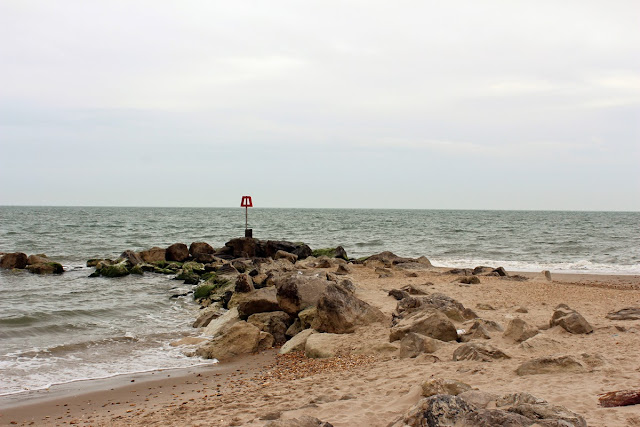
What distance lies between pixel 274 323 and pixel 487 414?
690 cm

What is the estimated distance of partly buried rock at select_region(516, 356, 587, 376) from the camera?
5.77 metres

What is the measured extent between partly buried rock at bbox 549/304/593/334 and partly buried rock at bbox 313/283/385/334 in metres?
2.98

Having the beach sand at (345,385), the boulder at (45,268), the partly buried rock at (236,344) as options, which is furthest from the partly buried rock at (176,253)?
the beach sand at (345,385)

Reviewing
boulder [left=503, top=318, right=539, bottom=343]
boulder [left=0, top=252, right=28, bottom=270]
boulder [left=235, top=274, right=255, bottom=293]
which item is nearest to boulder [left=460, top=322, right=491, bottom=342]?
boulder [left=503, top=318, right=539, bottom=343]

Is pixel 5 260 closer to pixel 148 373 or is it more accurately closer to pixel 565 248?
pixel 148 373

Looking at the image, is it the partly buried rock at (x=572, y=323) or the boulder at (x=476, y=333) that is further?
the partly buried rock at (x=572, y=323)

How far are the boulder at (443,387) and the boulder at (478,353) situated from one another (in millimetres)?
1727

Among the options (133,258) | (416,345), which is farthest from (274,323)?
(133,258)

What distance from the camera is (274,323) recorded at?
410 inches

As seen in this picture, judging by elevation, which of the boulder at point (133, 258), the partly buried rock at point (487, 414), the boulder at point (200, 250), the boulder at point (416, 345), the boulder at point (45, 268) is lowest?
the boulder at point (45, 268)

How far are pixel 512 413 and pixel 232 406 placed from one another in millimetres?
3301

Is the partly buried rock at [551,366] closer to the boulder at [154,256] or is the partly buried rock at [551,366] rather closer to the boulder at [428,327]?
the boulder at [428,327]

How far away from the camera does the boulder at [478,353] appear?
21.6 ft

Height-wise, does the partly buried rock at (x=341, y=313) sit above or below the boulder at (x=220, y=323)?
above
